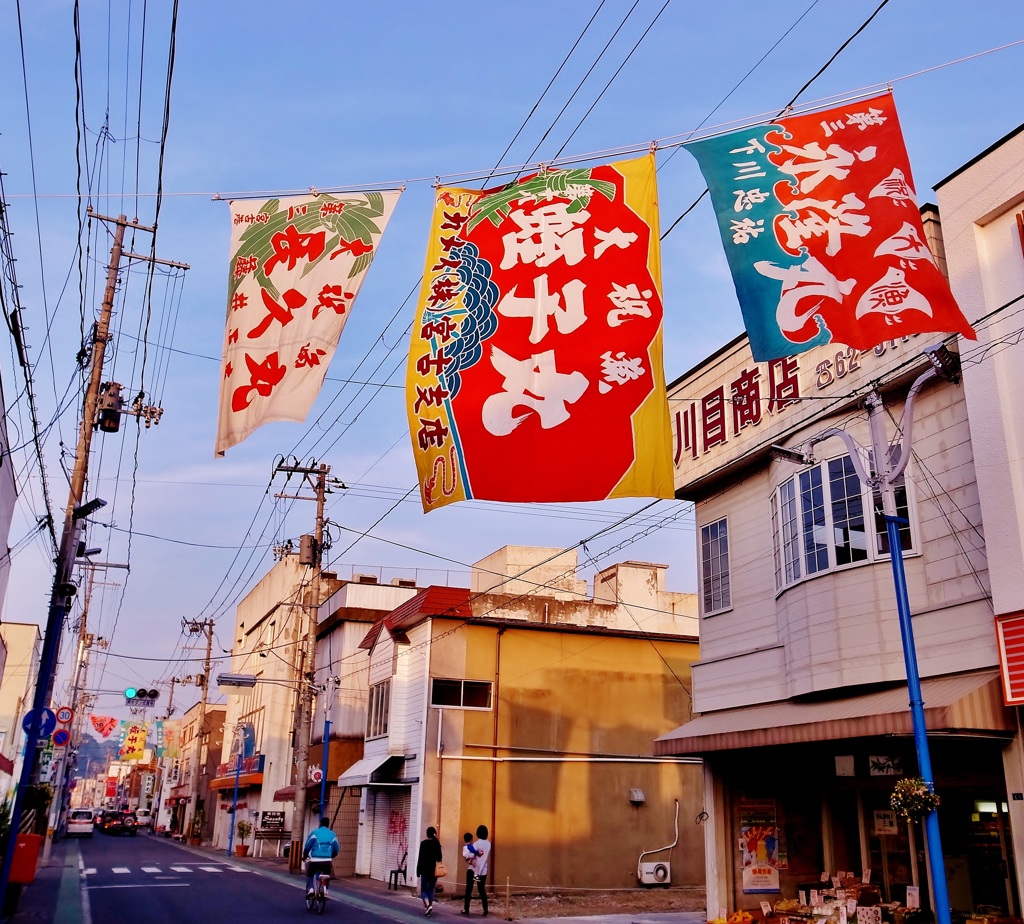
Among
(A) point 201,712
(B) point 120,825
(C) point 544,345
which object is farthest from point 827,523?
(B) point 120,825

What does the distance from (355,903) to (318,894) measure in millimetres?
3860

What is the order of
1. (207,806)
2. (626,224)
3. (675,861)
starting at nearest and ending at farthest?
(626,224), (675,861), (207,806)

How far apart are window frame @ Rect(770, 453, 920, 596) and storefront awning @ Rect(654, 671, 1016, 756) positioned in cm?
209

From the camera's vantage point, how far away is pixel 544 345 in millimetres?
9625

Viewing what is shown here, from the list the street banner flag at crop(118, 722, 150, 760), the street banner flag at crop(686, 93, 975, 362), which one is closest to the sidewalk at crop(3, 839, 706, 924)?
the street banner flag at crop(686, 93, 975, 362)

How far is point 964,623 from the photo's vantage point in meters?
13.4

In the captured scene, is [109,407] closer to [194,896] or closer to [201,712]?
[194,896]

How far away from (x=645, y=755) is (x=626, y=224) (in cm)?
2371

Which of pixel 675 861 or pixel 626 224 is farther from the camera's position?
pixel 675 861

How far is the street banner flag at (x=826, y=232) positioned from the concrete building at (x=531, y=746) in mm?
21189

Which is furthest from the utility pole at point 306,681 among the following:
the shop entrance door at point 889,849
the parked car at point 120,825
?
the parked car at point 120,825

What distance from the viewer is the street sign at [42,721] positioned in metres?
18.3

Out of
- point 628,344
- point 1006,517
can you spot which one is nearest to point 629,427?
point 628,344

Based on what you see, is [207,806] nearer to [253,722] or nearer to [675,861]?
[253,722]
